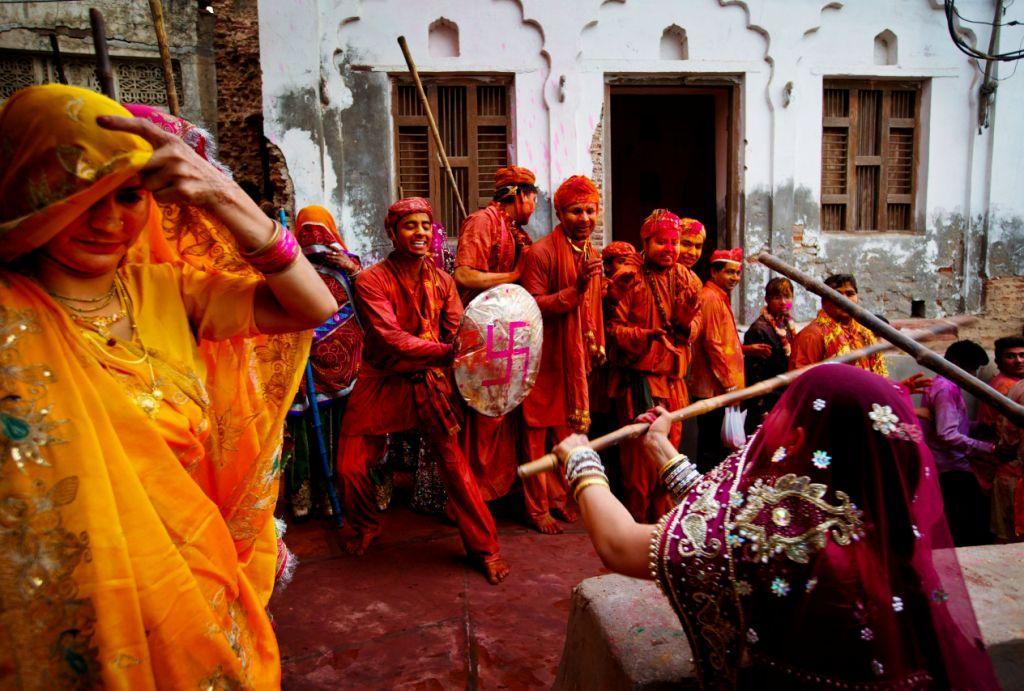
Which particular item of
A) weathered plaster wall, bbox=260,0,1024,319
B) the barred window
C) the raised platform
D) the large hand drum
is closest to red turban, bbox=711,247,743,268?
weathered plaster wall, bbox=260,0,1024,319

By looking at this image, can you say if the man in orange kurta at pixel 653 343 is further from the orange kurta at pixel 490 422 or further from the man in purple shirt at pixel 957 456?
the man in purple shirt at pixel 957 456

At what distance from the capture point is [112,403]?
1641mm

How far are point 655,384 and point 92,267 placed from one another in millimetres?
3796

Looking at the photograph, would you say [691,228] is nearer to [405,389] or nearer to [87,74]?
[405,389]

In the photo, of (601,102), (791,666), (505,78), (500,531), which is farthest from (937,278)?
(791,666)

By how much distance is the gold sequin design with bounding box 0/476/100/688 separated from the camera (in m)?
1.53

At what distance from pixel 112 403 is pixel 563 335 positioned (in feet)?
11.3

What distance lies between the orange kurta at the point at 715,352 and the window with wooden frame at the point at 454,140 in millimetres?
3256

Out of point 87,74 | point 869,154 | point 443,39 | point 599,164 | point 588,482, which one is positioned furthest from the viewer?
point 869,154

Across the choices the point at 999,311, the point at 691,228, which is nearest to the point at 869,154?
the point at 999,311

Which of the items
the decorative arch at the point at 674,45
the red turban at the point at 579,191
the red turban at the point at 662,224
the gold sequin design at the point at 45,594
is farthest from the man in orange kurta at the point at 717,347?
the gold sequin design at the point at 45,594

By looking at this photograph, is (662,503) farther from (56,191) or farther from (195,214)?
(56,191)

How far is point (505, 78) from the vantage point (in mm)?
7578

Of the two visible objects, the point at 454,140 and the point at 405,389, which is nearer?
the point at 405,389
